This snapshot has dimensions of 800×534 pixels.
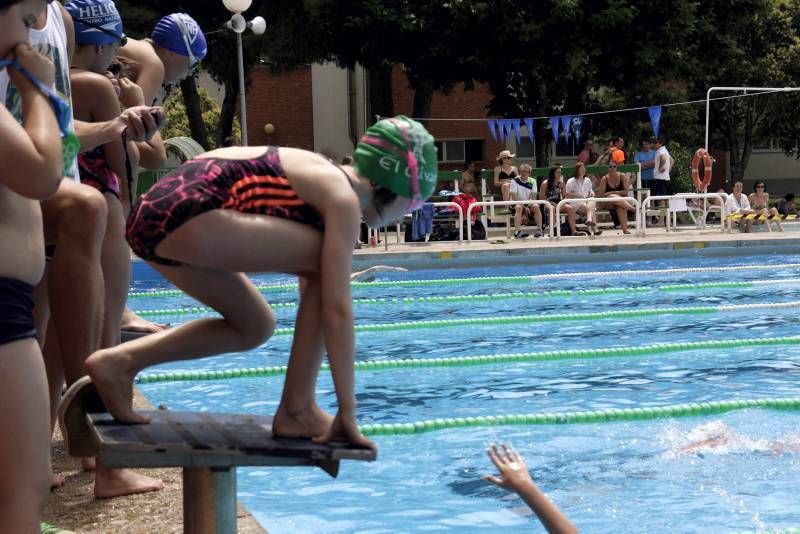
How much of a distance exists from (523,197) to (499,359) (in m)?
11.2

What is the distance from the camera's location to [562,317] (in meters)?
9.76

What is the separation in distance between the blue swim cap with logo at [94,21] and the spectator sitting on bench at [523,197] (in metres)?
14.0

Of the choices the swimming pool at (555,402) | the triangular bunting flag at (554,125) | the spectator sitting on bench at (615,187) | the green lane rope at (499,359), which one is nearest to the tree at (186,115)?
the triangular bunting flag at (554,125)

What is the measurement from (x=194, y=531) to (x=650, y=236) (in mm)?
15325

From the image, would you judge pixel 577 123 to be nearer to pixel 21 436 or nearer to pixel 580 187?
pixel 580 187

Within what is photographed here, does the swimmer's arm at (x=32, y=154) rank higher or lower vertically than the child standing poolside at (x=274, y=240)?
higher

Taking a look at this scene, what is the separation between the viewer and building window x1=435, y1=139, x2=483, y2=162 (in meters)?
37.9

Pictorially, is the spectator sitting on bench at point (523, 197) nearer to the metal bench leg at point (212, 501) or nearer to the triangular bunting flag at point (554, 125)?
the triangular bunting flag at point (554, 125)

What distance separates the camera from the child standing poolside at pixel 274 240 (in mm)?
2889

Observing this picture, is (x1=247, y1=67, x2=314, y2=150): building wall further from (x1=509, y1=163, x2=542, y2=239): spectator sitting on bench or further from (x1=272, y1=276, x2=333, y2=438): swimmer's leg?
(x1=272, y1=276, x2=333, y2=438): swimmer's leg

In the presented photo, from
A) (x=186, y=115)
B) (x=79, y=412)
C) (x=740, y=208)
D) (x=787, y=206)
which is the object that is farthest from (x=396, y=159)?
(x=186, y=115)

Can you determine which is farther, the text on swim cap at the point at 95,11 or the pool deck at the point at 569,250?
the pool deck at the point at 569,250

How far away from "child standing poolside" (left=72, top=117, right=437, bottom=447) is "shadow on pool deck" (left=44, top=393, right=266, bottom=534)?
52 centimetres

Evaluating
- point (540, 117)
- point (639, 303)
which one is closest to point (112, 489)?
point (639, 303)
